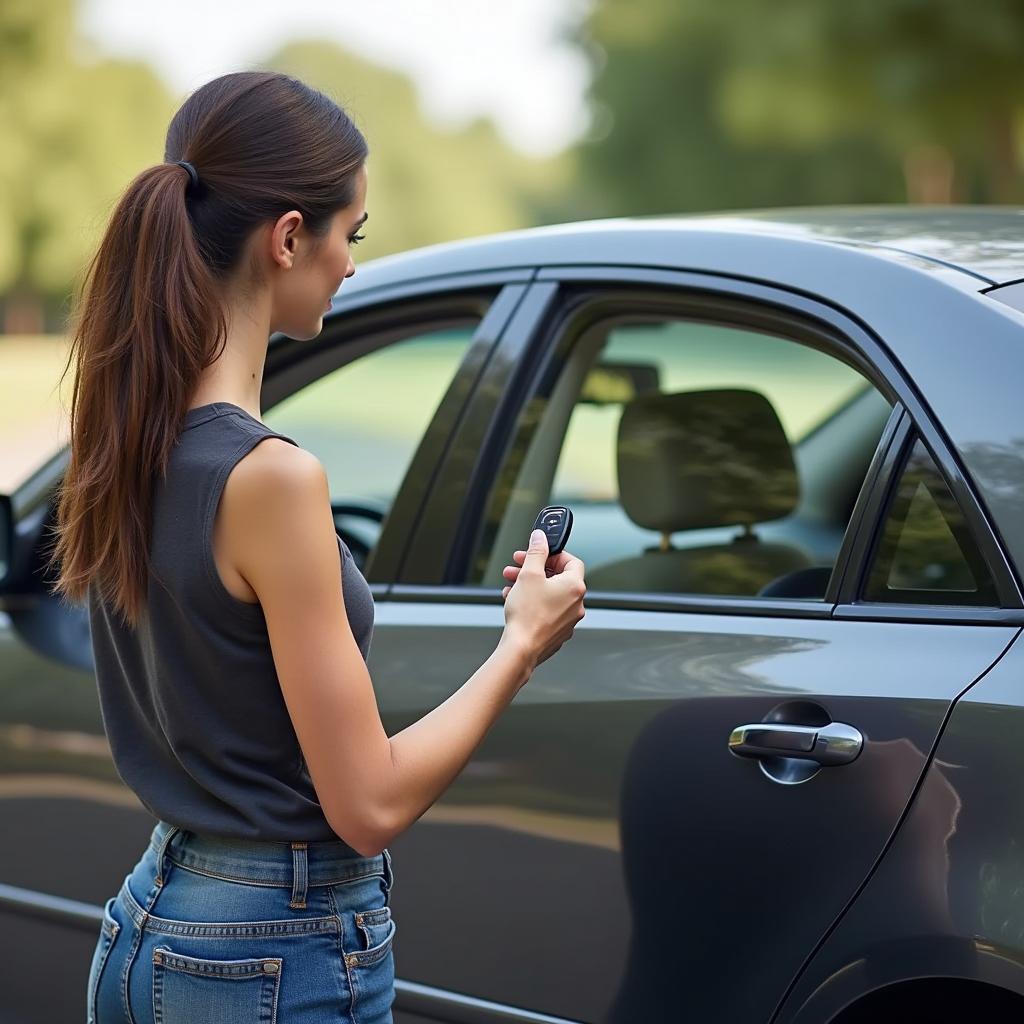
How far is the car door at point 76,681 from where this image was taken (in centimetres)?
262

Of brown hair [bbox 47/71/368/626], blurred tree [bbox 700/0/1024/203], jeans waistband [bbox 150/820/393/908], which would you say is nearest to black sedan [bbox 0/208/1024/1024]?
jeans waistband [bbox 150/820/393/908]

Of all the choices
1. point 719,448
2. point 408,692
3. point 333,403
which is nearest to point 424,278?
point 719,448

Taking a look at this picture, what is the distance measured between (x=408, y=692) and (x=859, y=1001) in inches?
31.8

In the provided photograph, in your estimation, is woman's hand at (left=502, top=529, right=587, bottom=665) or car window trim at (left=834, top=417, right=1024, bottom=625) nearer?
woman's hand at (left=502, top=529, right=587, bottom=665)

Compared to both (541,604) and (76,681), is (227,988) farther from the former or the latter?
(76,681)

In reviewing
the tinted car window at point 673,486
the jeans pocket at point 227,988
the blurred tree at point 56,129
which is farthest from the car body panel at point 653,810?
the blurred tree at point 56,129

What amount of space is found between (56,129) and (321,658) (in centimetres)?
4019

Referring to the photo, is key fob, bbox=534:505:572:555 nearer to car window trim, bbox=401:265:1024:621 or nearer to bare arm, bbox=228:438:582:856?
bare arm, bbox=228:438:582:856

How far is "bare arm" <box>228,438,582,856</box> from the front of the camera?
1.54m

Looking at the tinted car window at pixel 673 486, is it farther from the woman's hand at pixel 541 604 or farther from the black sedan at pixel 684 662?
the woman's hand at pixel 541 604

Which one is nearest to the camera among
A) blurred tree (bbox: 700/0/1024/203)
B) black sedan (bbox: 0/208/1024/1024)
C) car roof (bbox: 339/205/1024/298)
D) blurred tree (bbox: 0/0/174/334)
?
black sedan (bbox: 0/208/1024/1024)

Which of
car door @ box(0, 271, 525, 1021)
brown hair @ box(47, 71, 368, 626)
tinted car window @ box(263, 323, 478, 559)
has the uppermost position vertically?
brown hair @ box(47, 71, 368, 626)

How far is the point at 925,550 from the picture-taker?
2002 millimetres

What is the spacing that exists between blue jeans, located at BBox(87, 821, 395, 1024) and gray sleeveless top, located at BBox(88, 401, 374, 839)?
0.12 feet
